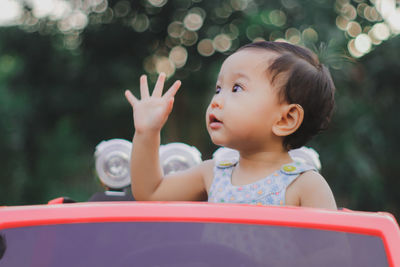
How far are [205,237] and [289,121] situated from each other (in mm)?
707

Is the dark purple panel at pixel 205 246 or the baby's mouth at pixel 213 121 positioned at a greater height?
the baby's mouth at pixel 213 121

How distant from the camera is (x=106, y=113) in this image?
9117mm

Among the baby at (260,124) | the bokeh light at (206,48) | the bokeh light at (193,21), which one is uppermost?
the bokeh light at (193,21)

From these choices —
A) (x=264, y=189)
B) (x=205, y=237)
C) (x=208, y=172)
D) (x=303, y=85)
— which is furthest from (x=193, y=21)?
(x=205, y=237)

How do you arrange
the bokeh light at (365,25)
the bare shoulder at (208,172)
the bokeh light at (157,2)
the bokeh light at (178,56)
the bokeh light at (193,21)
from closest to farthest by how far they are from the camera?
1. the bare shoulder at (208,172)
2. the bokeh light at (365,25)
3. the bokeh light at (193,21)
4. the bokeh light at (178,56)
5. the bokeh light at (157,2)

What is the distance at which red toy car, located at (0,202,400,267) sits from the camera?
92cm

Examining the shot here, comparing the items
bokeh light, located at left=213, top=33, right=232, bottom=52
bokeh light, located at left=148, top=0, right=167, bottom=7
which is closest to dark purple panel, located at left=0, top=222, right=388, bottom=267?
bokeh light, located at left=213, top=33, right=232, bottom=52

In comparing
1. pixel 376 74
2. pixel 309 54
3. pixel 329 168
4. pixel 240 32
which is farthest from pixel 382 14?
pixel 309 54

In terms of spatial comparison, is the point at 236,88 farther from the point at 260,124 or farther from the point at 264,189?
the point at 264,189

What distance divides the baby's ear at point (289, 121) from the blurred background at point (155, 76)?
3261 mm

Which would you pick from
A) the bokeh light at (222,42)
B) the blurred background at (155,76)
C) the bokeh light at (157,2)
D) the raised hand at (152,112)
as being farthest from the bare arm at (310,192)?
the bokeh light at (157,2)

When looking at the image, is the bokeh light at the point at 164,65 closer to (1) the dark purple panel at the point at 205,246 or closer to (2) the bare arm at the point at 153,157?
(2) the bare arm at the point at 153,157

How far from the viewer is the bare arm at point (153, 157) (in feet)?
5.15

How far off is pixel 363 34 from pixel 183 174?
4309 mm
